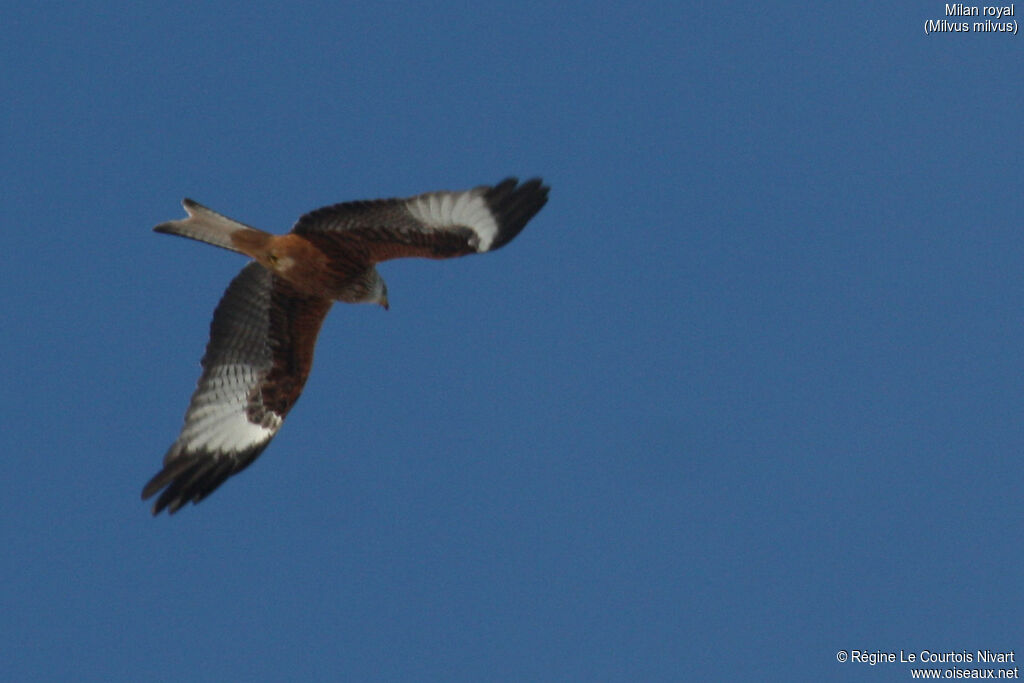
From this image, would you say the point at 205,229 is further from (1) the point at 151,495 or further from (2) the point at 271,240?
(1) the point at 151,495

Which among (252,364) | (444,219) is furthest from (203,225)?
(444,219)

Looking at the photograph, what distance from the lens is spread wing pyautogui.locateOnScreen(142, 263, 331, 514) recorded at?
10.9 meters

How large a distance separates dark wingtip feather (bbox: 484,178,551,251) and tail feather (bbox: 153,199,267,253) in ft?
6.19

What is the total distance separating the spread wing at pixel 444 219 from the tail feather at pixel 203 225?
2.38 ft

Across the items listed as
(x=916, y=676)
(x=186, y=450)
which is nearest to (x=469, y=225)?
(x=186, y=450)

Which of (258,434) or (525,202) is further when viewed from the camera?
(258,434)

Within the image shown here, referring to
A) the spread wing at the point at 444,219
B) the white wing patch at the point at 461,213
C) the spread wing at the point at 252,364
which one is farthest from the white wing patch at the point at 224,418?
the white wing patch at the point at 461,213

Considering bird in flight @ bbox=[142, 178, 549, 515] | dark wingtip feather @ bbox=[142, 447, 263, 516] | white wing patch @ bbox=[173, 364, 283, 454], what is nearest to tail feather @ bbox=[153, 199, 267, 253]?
bird in flight @ bbox=[142, 178, 549, 515]

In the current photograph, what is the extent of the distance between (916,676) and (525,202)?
516 centimetres

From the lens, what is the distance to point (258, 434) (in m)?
11.0

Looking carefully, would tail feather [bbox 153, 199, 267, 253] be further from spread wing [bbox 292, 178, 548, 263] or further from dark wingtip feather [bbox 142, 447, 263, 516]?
dark wingtip feather [bbox 142, 447, 263, 516]

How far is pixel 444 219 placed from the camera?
9.46m

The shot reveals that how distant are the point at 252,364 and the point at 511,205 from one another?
2947 mm

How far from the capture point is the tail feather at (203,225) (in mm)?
9960
